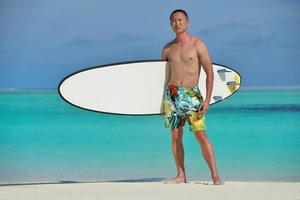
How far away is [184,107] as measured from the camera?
4426 millimetres

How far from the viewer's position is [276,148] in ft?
29.0

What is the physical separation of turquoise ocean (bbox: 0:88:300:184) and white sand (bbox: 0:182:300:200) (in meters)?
1.76

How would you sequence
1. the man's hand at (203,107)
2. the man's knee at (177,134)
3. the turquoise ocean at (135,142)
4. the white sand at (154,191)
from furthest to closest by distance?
1. the turquoise ocean at (135,142)
2. the man's knee at (177,134)
3. the man's hand at (203,107)
4. the white sand at (154,191)

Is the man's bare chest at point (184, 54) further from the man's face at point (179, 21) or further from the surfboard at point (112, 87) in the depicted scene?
the surfboard at point (112, 87)

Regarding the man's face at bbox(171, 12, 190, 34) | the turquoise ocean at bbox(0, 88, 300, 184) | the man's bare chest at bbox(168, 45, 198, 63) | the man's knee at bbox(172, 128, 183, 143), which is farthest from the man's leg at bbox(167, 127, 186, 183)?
the turquoise ocean at bbox(0, 88, 300, 184)

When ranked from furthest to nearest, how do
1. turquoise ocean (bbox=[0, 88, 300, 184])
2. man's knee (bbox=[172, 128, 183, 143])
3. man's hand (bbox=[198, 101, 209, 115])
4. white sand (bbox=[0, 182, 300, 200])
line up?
turquoise ocean (bbox=[0, 88, 300, 184]) → man's knee (bbox=[172, 128, 183, 143]) → man's hand (bbox=[198, 101, 209, 115]) → white sand (bbox=[0, 182, 300, 200])

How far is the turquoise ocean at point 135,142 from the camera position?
659 cm

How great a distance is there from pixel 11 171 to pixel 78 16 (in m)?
3.31

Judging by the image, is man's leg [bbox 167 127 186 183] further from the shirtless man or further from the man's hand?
the man's hand

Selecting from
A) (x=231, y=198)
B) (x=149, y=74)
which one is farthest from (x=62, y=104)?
(x=231, y=198)

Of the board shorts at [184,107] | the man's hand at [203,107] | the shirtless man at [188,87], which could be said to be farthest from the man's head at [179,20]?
the man's hand at [203,107]

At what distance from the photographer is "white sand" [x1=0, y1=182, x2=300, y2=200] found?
3992mm

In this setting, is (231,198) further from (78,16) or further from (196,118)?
(78,16)

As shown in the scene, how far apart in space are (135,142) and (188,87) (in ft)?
14.7
